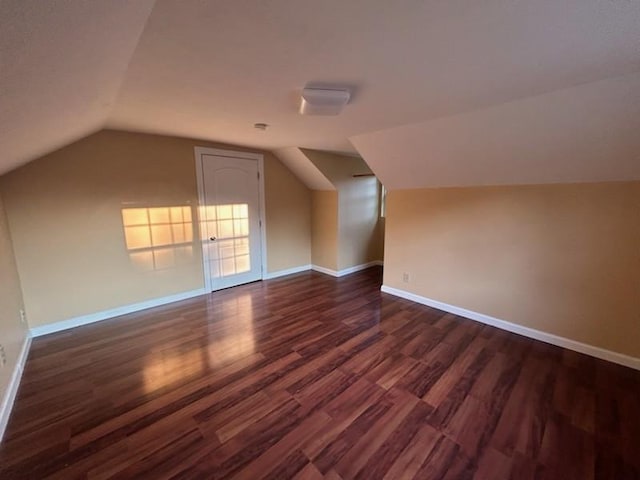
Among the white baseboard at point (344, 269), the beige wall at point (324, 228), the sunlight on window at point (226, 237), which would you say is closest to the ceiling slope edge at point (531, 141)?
the beige wall at point (324, 228)

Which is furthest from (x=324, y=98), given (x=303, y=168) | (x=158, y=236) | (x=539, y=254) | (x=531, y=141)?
(x=158, y=236)

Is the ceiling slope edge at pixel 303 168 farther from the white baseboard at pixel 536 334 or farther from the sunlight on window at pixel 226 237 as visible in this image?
the white baseboard at pixel 536 334

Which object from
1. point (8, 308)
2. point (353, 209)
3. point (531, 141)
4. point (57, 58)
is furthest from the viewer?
point (353, 209)

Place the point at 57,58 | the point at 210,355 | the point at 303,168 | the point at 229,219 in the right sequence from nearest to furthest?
the point at 57,58, the point at 210,355, the point at 229,219, the point at 303,168

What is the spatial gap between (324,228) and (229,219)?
5.40 feet

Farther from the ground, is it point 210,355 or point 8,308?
point 8,308

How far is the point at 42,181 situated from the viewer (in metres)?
2.55

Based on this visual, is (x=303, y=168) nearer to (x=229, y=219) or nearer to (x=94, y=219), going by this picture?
(x=229, y=219)

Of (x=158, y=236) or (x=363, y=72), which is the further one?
(x=158, y=236)

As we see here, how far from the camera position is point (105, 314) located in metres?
3.03

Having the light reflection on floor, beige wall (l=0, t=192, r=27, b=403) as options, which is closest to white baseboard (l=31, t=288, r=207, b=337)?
beige wall (l=0, t=192, r=27, b=403)

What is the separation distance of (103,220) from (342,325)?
2.86 meters

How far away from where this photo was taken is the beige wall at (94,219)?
2.55 metres

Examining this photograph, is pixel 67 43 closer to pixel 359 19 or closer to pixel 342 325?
pixel 359 19
